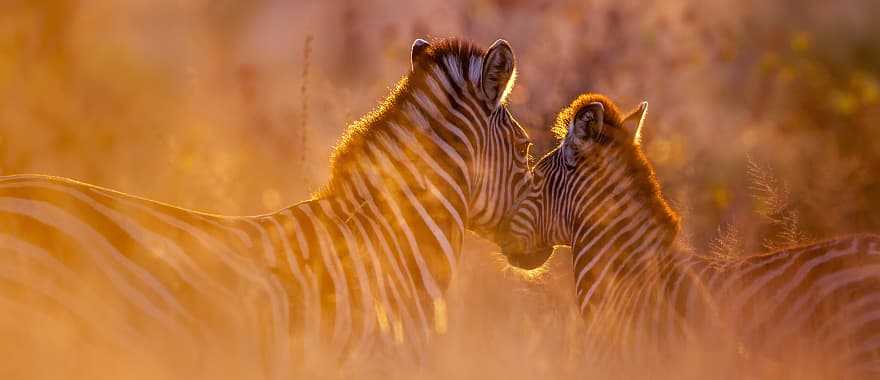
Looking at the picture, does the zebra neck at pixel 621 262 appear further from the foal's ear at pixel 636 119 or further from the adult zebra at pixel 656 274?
the foal's ear at pixel 636 119

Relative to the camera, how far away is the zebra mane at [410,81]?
15.5 feet

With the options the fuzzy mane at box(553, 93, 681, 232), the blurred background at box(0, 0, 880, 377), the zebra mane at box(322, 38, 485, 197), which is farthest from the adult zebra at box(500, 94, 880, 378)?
the zebra mane at box(322, 38, 485, 197)

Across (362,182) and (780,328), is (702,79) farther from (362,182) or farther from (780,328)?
(362,182)

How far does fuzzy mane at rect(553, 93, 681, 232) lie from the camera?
6090mm

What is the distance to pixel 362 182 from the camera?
15.3ft

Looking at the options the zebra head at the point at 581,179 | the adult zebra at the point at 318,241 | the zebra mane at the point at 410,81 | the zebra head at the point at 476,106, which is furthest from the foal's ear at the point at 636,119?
the zebra mane at the point at 410,81

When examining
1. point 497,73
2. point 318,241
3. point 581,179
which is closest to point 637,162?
point 581,179

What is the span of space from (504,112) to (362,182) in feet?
2.91

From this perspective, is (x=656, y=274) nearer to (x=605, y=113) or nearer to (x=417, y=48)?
(x=605, y=113)

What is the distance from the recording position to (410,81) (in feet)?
16.1

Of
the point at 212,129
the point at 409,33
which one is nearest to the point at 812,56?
the point at 409,33

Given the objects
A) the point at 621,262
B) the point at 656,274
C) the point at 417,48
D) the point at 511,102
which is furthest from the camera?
the point at 511,102

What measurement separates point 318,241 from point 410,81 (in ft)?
3.15

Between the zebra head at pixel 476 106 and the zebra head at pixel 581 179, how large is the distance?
1.01 metres
